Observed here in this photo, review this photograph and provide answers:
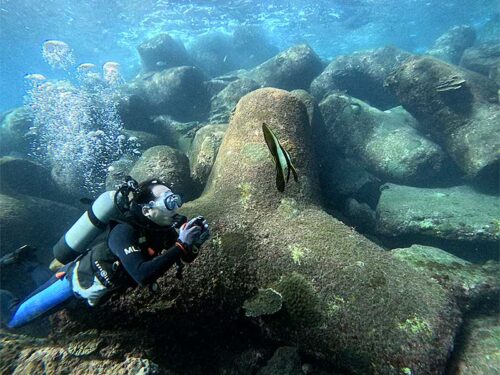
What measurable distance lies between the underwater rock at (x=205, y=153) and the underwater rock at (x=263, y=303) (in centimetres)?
325

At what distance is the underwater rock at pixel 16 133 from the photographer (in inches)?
497

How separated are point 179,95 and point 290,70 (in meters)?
5.18

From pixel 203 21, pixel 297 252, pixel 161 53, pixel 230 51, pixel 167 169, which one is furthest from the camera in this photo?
pixel 203 21

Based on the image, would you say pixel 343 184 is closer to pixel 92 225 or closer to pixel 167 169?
pixel 167 169

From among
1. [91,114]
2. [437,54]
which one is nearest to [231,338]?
[91,114]

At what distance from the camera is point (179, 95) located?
12766 mm

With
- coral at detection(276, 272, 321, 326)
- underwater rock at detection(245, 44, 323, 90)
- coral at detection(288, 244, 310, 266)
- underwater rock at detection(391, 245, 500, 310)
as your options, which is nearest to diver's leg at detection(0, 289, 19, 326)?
coral at detection(276, 272, 321, 326)

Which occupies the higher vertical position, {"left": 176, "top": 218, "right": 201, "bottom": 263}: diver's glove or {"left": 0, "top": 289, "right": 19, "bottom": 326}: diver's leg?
{"left": 176, "top": 218, "right": 201, "bottom": 263}: diver's glove

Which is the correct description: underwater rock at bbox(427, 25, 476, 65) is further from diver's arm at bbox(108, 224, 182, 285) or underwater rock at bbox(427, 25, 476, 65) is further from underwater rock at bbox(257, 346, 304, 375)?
diver's arm at bbox(108, 224, 182, 285)

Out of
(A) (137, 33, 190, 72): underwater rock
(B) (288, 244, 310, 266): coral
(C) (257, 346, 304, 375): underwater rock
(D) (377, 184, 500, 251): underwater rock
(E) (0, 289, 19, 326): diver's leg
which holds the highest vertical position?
(A) (137, 33, 190, 72): underwater rock

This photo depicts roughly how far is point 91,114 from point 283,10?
26.2 m

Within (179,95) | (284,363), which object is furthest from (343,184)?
(179,95)

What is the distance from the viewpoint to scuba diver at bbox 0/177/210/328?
2.62 m

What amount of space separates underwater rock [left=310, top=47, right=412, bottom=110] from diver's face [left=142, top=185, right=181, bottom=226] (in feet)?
35.7
